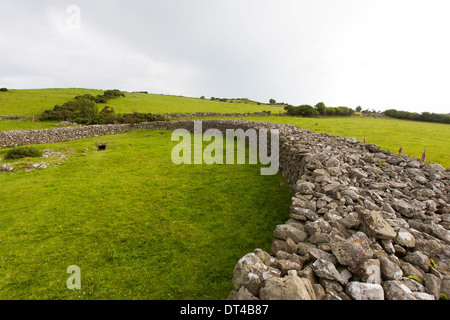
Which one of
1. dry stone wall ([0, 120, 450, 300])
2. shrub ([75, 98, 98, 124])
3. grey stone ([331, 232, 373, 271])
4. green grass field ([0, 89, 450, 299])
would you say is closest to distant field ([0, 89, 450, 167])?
green grass field ([0, 89, 450, 299])

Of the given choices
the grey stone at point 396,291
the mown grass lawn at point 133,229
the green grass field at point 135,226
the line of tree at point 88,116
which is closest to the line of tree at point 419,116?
the green grass field at point 135,226

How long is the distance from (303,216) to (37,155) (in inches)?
852

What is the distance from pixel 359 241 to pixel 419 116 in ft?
160

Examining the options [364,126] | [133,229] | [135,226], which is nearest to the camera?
[133,229]

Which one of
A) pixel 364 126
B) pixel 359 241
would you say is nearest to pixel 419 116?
pixel 364 126

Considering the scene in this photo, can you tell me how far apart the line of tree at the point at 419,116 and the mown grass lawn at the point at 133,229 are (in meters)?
41.3

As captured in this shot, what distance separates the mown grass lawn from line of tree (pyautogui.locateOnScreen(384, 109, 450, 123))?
41.3 metres

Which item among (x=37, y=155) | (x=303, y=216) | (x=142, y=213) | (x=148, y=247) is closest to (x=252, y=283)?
(x=303, y=216)

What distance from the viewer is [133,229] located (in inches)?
312

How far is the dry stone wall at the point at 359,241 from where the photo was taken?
298 cm

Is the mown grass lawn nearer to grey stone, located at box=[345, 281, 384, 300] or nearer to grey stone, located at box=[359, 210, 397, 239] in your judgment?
grey stone, located at box=[359, 210, 397, 239]

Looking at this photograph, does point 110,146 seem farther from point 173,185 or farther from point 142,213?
point 142,213

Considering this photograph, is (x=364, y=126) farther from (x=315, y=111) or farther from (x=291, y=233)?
(x=291, y=233)

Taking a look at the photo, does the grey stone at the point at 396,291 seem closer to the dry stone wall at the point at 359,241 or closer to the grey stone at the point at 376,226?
the dry stone wall at the point at 359,241
